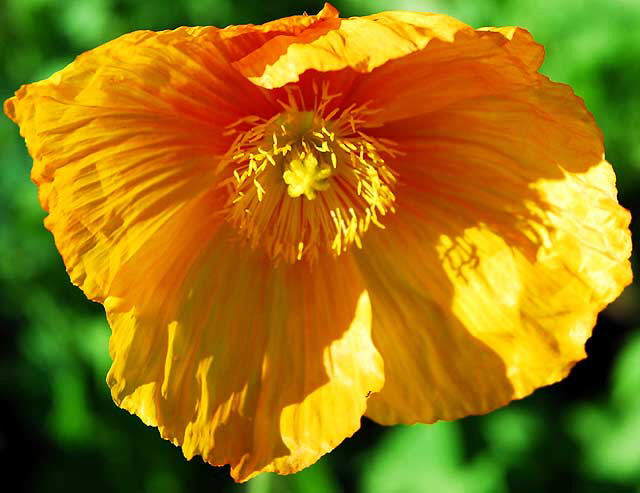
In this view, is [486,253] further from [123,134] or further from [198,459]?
[198,459]

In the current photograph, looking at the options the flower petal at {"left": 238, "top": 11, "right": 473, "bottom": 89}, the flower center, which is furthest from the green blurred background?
the flower petal at {"left": 238, "top": 11, "right": 473, "bottom": 89}

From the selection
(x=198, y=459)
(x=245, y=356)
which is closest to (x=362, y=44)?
(x=245, y=356)

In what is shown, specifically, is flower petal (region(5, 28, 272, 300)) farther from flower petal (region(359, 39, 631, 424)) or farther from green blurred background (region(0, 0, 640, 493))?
green blurred background (region(0, 0, 640, 493))

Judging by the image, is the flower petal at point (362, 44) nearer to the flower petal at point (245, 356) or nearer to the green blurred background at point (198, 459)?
the flower petal at point (245, 356)

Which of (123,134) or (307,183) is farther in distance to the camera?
(307,183)

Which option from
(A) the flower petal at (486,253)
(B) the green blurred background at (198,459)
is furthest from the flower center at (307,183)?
→ (B) the green blurred background at (198,459)
